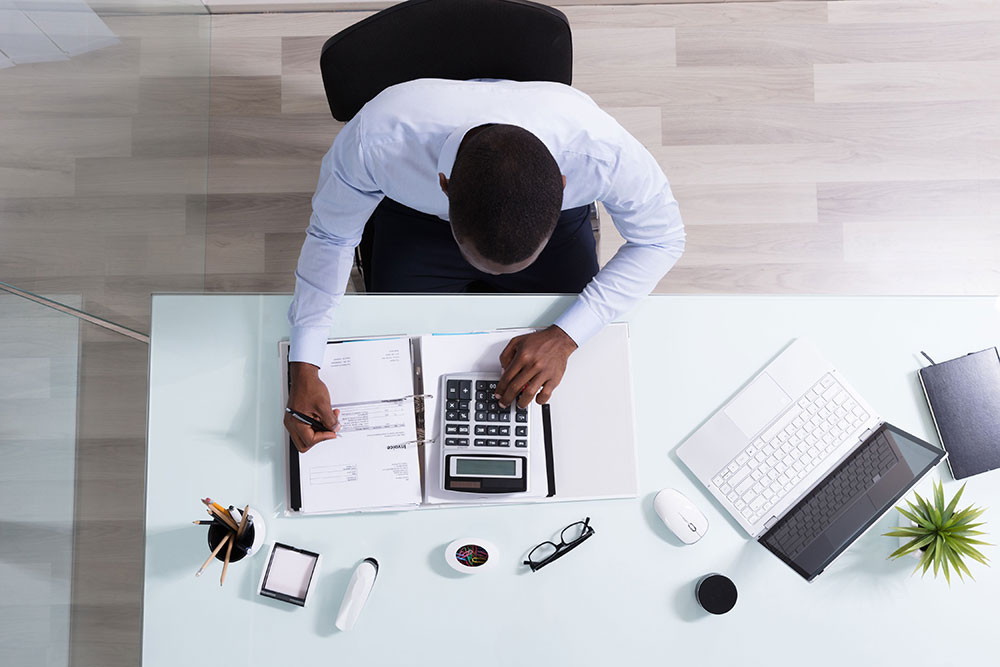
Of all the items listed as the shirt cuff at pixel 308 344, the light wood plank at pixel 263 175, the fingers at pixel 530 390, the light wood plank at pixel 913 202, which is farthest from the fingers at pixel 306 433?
the light wood plank at pixel 913 202

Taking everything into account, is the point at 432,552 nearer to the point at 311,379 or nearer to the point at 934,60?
the point at 311,379

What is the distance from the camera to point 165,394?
1231 millimetres

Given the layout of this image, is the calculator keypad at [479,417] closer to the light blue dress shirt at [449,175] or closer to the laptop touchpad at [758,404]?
the light blue dress shirt at [449,175]

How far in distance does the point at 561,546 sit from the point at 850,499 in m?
0.53

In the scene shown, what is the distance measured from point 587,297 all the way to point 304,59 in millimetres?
1354

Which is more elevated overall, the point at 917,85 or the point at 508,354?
the point at 917,85

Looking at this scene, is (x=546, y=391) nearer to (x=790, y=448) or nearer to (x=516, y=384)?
(x=516, y=384)

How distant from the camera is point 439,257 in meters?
1.50

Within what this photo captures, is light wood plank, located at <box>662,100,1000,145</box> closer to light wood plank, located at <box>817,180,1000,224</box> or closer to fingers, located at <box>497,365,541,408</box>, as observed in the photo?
light wood plank, located at <box>817,180,1000,224</box>

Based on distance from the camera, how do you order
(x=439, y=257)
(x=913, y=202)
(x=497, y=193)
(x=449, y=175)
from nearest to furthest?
1. (x=497, y=193)
2. (x=449, y=175)
3. (x=439, y=257)
4. (x=913, y=202)

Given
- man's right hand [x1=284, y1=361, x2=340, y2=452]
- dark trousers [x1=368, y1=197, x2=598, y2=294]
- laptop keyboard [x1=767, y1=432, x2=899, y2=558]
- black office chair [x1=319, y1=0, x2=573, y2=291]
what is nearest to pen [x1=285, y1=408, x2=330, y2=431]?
man's right hand [x1=284, y1=361, x2=340, y2=452]

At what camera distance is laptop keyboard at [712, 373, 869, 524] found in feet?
4.03

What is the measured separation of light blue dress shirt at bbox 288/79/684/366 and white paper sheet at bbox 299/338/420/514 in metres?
0.07

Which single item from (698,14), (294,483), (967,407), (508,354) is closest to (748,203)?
(698,14)
